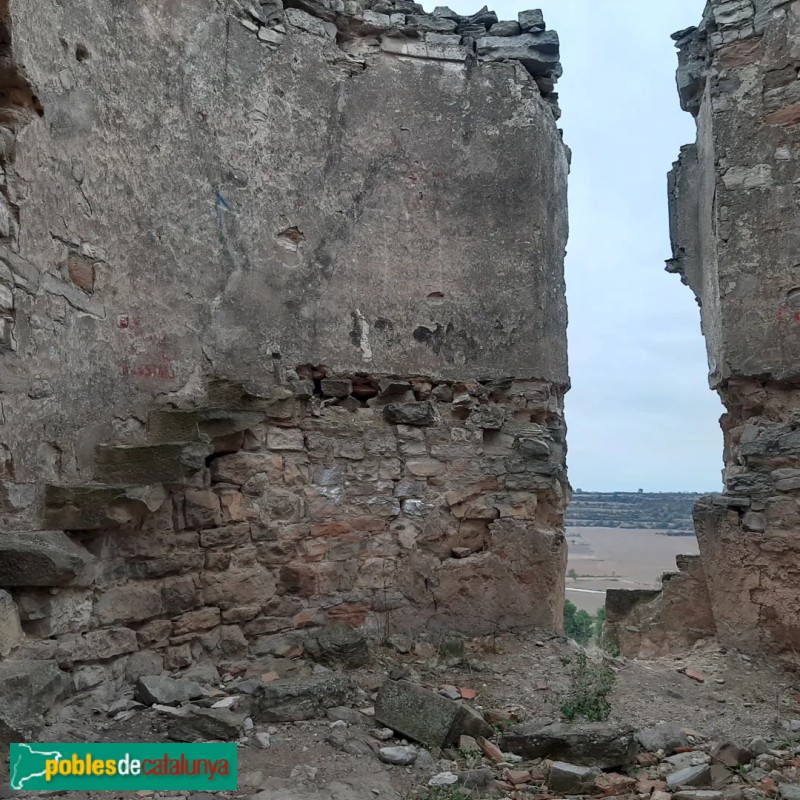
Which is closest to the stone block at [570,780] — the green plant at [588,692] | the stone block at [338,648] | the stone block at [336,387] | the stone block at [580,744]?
the stone block at [580,744]

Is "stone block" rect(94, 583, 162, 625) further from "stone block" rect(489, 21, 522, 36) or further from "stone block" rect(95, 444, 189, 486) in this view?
"stone block" rect(489, 21, 522, 36)

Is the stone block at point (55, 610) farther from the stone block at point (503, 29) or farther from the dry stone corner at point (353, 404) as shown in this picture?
the stone block at point (503, 29)

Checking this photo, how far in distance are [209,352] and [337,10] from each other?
2321 mm

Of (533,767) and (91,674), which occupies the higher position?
(91,674)

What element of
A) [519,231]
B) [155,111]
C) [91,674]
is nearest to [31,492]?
[91,674]

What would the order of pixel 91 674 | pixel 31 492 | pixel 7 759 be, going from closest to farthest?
pixel 7 759
pixel 31 492
pixel 91 674

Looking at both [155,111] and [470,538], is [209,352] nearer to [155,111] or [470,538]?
[155,111]

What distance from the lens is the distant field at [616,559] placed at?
1811cm

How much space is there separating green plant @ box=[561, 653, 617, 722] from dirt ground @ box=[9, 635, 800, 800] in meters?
0.07

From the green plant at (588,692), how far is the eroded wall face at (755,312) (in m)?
1.07

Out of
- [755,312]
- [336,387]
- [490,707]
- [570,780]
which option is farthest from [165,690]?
[755,312]

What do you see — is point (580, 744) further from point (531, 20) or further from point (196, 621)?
point (531, 20)

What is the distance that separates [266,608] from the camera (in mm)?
4215

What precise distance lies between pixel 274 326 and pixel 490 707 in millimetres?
2337
